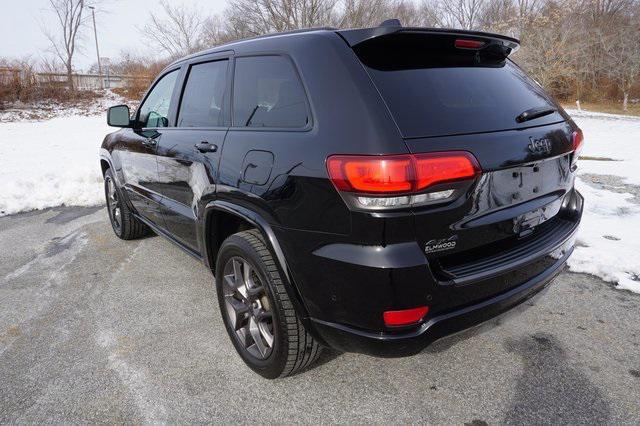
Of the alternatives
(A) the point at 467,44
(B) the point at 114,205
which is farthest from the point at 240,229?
(B) the point at 114,205

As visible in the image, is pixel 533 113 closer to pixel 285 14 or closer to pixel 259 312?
pixel 259 312

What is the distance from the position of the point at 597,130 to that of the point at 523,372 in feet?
49.2

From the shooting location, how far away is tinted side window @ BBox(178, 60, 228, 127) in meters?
2.77

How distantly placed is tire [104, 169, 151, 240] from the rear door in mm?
1298

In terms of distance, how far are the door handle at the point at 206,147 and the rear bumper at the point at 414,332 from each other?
1207mm

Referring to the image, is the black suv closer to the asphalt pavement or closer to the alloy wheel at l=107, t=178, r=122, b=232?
the asphalt pavement

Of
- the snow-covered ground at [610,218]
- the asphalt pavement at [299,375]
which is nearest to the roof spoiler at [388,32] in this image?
the asphalt pavement at [299,375]

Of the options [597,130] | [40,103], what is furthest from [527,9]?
[40,103]

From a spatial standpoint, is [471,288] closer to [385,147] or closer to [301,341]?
[385,147]

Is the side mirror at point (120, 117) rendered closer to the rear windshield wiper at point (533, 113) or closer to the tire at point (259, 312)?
the tire at point (259, 312)

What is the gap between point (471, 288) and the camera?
1.86 m

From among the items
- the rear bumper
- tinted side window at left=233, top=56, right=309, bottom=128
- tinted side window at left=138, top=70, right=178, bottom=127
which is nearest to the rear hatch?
the rear bumper

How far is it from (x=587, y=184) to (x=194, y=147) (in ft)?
19.6

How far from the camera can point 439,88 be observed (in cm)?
200
